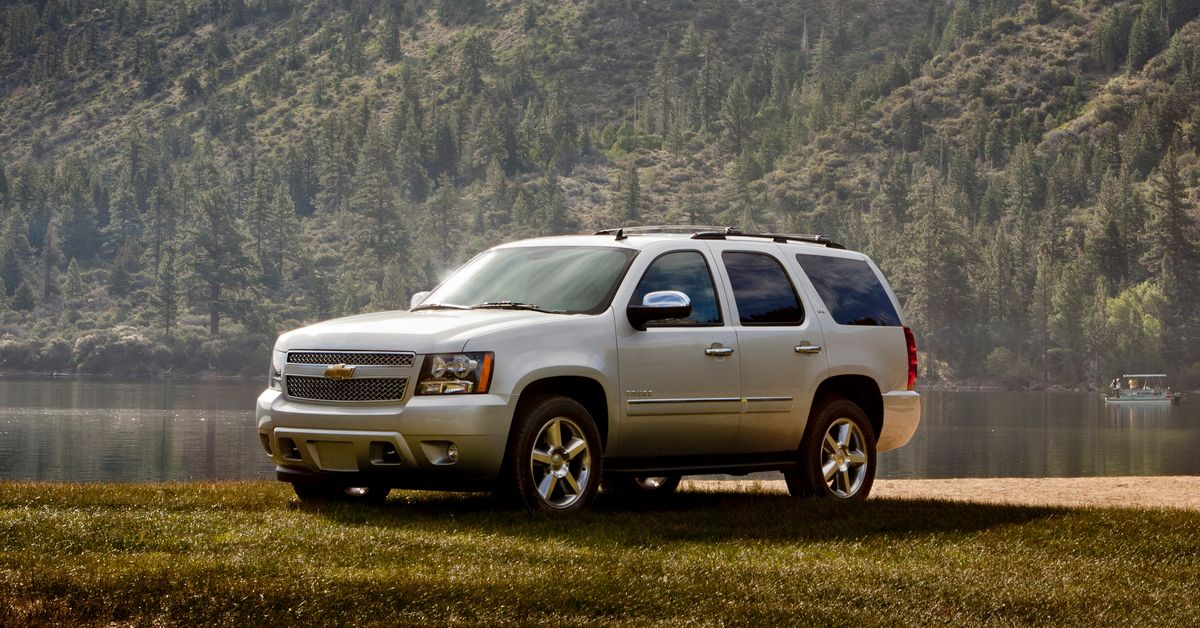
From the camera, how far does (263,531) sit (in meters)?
9.54

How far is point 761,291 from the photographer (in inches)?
494

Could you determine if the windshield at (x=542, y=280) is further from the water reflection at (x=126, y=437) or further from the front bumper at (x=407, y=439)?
the water reflection at (x=126, y=437)

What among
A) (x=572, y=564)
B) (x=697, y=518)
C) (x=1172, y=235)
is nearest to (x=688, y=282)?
(x=697, y=518)

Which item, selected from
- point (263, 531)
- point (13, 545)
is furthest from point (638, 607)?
point (13, 545)

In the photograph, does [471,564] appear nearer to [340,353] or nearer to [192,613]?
[192,613]

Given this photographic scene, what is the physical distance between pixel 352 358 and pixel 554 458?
148cm

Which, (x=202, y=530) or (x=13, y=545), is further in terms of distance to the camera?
(x=202, y=530)

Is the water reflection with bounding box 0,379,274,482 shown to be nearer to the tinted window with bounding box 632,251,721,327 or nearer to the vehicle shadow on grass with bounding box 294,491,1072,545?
the vehicle shadow on grass with bounding box 294,491,1072,545

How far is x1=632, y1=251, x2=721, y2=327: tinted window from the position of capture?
11.8 metres

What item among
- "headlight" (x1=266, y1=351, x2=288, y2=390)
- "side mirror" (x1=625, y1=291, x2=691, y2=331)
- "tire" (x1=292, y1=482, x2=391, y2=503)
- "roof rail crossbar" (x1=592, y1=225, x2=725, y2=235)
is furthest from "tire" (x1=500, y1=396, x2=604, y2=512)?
"roof rail crossbar" (x1=592, y1=225, x2=725, y2=235)

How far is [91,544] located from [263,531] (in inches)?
40.0

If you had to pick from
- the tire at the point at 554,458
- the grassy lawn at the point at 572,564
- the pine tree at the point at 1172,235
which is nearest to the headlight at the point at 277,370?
the grassy lawn at the point at 572,564

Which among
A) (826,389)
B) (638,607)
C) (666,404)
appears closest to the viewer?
(638,607)

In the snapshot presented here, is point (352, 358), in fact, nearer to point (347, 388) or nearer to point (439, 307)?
point (347, 388)
